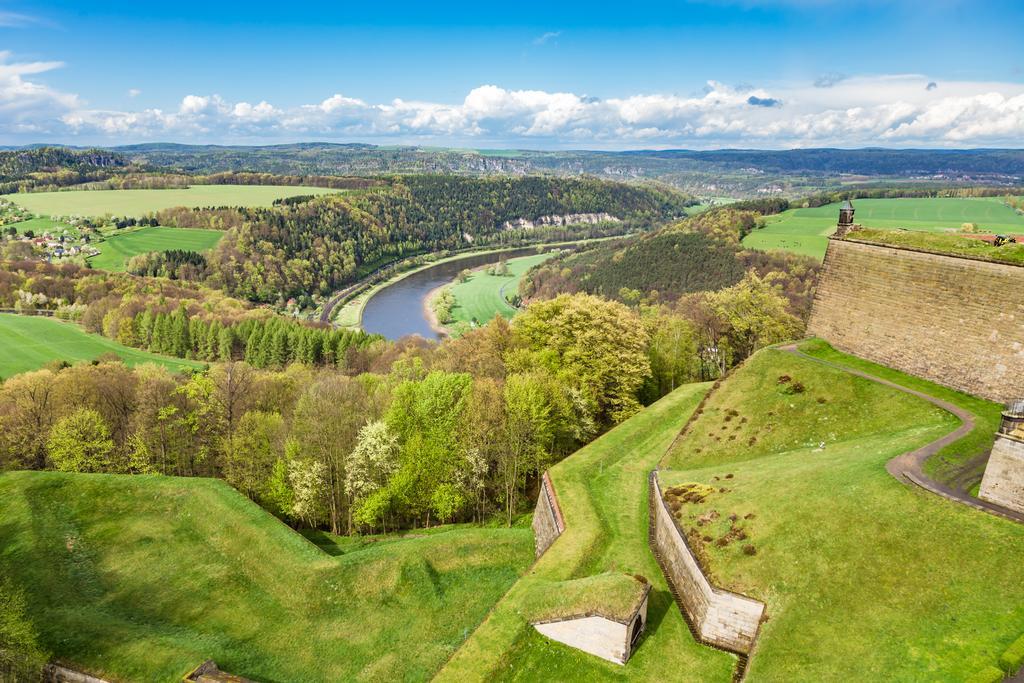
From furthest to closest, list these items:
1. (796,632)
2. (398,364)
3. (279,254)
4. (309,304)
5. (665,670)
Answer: (279,254) < (309,304) < (398,364) < (665,670) < (796,632)

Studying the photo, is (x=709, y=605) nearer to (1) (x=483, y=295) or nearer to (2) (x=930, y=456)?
(2) (x=930, y=456)

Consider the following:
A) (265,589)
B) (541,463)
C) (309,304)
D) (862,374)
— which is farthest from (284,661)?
(309,304)

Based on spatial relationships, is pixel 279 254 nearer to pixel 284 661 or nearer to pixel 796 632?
pixel 284 661

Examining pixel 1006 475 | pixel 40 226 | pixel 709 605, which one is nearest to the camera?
pixel 1006 475

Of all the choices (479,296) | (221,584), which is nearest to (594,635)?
(221,584)

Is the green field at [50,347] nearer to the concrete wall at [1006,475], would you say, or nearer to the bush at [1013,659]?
the concrete wall at [1006,475]

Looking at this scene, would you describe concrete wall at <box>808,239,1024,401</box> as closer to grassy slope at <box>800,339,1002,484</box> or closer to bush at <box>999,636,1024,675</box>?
grassy slope at <box>800,339,1002,484</box>
